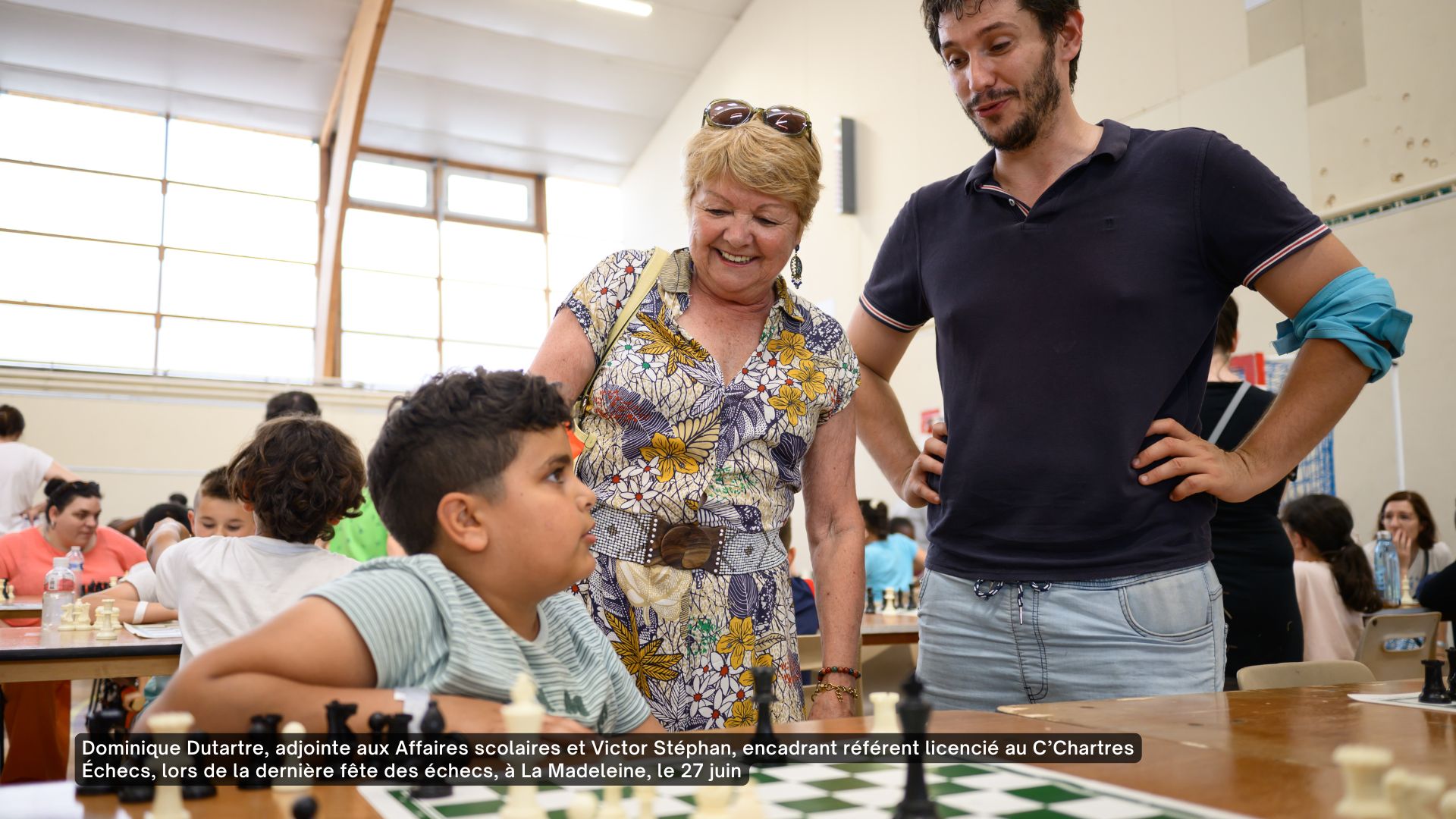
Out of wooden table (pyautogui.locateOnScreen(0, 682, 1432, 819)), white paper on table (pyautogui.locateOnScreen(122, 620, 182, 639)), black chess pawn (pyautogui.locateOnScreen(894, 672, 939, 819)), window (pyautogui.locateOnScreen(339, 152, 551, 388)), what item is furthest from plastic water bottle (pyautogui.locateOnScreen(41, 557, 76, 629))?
window (pyautogui.locateOnScreen(339, 152, 551, 388))

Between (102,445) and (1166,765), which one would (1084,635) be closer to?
(1166,765)

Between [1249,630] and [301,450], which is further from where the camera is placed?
[1249,630]

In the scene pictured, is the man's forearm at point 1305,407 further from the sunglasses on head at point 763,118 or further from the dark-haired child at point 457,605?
the dark-haired child at point 457,605

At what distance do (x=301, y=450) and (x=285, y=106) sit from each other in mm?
10610

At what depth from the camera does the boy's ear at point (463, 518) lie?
1.26 metres

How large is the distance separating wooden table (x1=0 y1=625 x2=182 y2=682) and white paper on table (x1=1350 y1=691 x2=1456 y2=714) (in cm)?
254

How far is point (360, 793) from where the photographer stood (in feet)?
2.96

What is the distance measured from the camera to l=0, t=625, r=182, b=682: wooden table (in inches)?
104

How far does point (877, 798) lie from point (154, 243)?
12.2 m

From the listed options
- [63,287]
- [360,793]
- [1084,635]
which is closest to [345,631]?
[360,793]

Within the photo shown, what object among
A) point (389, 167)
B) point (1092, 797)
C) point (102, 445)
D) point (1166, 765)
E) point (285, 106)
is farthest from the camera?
point (389, 167)

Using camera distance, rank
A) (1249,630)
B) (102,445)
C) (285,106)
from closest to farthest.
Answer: (1249,630), (102,445), (285,106)

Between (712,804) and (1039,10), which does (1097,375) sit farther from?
(712,804)

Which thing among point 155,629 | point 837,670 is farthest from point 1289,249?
point 155,629
